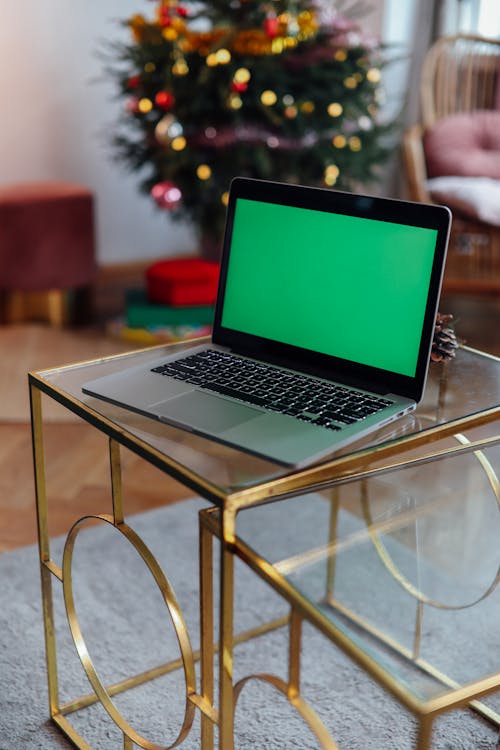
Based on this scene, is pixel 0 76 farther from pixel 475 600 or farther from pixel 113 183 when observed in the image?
pixel 475 600

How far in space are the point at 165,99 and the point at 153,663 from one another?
5.70 feet

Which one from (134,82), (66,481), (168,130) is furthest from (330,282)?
(134,82)

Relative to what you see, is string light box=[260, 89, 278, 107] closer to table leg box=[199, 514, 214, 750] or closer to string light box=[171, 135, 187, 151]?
string light box=[171, 135, 187, 151]

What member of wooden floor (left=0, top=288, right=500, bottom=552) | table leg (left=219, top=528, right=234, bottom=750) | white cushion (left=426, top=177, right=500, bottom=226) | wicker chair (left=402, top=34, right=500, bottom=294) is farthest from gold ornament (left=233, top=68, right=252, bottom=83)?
table leg (left=219, top=528, right=234, bottom=750)

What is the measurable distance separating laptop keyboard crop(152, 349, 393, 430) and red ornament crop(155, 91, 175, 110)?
5.50ft

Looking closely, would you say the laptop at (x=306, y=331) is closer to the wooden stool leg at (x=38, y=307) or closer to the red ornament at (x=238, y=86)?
the red ornament at (x=238, y=86)

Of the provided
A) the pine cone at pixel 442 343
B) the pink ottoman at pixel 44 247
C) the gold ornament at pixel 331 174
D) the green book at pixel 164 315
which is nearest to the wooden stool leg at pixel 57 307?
the pink ottoman at pixel 44 247

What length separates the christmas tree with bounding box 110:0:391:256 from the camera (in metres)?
2.55

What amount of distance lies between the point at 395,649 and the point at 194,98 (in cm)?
187

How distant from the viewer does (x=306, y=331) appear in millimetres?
1048

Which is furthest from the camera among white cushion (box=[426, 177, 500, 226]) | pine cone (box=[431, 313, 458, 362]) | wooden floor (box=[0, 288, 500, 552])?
white cushion (box=[426, 177, 500, 226])

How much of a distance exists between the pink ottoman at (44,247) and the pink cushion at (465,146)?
1125 millimetres

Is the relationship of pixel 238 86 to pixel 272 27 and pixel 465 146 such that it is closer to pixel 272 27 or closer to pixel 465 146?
pixel 272 27

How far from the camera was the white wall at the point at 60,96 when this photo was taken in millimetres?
3156
